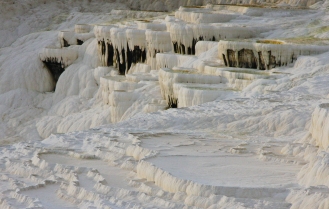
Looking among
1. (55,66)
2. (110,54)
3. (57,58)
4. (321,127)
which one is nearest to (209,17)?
(110,54)

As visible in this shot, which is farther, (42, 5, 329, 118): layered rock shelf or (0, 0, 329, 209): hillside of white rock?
(42, 5, 329, 118): layered rock shelf

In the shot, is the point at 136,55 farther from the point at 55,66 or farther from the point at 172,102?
the point at 172,102

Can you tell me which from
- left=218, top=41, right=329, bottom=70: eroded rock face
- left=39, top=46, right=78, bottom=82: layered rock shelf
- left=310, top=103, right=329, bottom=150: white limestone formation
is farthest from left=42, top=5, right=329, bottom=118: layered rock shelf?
left=310, top=103, right=329, bottom=150: white limestone formation

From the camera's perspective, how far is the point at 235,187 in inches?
329

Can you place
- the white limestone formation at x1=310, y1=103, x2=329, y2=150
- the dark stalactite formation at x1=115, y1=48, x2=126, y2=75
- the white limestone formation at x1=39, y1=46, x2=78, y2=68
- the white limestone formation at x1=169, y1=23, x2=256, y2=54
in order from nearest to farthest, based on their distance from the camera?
1. the white limestone formation at x1=310, y1=103, x2=329, y2=150
2. the white limestone formation at x1=169, y1=23, x2=256, y2=54
3. the dark stalactite formation at x1=115, y1=48, x2=126, y2=75
4. the white limestone formation at x1=39, y1=46, x2=78, y2=68

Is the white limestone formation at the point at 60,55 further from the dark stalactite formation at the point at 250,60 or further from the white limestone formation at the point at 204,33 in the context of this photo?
the dark stalactite formation at the point at 250,60

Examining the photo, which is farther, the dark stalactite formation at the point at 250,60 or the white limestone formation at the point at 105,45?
the white limestone formation at the point at 105,45

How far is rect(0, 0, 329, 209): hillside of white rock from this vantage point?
904 centimetres

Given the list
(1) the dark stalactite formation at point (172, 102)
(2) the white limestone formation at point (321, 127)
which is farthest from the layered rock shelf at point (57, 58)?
(2) the white limestone formation at point (321, 127)

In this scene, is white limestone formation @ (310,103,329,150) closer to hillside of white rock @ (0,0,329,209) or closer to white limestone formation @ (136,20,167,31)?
hillside of white rock @ (0,0,329,209)

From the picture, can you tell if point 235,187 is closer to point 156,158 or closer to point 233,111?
point 156,158

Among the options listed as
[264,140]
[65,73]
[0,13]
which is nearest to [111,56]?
[65,73]

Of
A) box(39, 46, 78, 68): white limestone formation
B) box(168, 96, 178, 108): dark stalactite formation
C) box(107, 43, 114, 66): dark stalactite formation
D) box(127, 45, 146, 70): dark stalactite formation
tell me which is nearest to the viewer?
box(168, 96, 178, 108): dark stalactite formation

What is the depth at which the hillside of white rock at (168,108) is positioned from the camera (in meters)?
9.04
